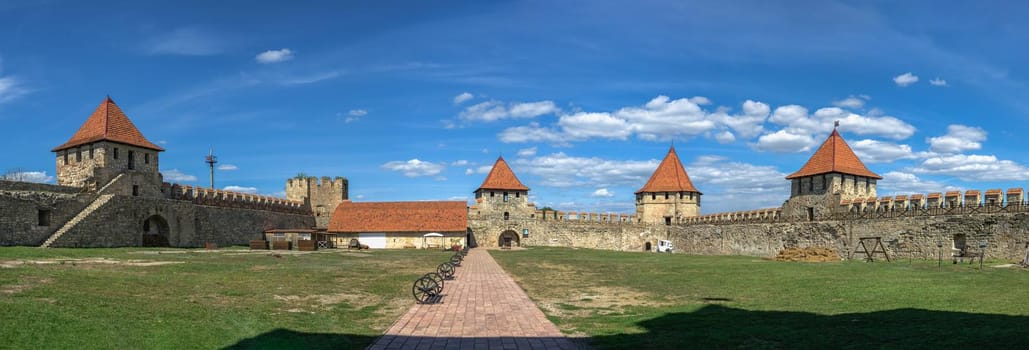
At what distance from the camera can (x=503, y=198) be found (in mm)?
55188

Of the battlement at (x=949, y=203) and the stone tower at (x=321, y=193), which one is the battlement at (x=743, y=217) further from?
the stone tower at (x=321, y=193)

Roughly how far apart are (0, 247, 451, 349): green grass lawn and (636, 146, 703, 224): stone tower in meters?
40.4

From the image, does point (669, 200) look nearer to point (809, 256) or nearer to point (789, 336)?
point (809, 256)

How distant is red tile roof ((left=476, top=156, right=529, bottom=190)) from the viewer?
55000 mm

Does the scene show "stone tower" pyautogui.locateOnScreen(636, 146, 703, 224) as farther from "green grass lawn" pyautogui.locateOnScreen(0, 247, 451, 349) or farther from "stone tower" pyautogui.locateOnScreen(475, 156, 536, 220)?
"green grass lawn" pyautogui.locateOnScreen(0, 247, 451, 349)

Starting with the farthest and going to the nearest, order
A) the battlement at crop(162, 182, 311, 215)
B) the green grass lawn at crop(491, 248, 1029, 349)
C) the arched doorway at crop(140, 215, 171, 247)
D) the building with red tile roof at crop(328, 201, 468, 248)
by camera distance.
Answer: the building with red tile roof at crop(328, 201, 468, 248), the battlement at crop(162, 182, 311, 215), the arched doorway at crop(140, 215, 171, 247), the green grass lawn at crop(491, 248, 1029, 349)

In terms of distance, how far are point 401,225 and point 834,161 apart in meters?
30.7

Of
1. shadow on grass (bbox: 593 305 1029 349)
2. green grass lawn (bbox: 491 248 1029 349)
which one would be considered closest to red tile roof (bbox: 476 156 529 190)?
green grass lawn (bbox: 491 248 1029 349)

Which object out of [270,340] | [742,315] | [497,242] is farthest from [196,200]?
[742,315]

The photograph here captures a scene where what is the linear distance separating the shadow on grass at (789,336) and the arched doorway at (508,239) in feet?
145

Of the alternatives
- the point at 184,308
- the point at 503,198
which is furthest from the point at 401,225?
the point at 184,308

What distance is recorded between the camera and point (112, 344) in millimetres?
8688

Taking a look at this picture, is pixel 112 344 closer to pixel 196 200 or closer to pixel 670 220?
pixel 196 200

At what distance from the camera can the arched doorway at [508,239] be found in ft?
181
